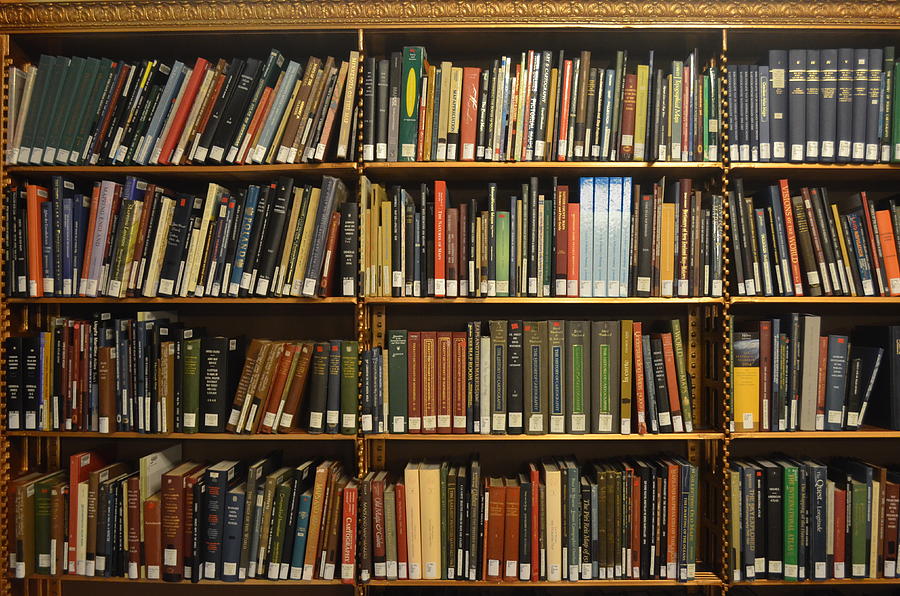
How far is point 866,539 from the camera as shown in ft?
5.53

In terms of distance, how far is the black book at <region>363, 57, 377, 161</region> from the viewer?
171cm

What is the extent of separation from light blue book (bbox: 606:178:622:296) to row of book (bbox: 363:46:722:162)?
11 centimetres

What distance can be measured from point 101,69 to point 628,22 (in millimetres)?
1653

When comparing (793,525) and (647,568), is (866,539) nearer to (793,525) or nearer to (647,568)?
(793,525)

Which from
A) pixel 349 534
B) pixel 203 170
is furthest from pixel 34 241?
pixel 349 534

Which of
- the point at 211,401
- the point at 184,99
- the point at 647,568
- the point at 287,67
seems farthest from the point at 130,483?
the point at 647,568

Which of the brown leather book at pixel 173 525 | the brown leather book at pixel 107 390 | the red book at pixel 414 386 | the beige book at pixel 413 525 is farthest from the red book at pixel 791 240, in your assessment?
the brown leather book at pixel 107 390

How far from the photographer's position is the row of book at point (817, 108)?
66.8 inches

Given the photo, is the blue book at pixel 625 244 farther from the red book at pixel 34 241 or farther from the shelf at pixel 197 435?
the red book at pixel 34 241

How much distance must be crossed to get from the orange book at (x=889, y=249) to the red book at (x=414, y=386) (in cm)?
145

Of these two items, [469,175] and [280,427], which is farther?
[469,175]

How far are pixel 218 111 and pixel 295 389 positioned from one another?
904 millimetres

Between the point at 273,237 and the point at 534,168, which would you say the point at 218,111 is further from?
the point at 534,168

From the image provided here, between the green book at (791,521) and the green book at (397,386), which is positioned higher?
the green book at (397,386)
